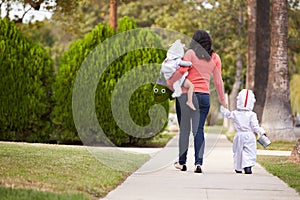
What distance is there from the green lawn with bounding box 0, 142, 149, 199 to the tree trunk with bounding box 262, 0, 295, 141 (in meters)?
10.7

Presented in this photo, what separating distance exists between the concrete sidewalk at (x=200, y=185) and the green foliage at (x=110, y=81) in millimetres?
7769

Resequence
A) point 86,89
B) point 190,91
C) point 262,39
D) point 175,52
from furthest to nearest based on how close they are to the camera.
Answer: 1. point 262,39
2. point 86,89
3. point 175,52
4. point 190,91

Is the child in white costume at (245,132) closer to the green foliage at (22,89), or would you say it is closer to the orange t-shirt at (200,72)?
the orange t-shirt at (200,72)

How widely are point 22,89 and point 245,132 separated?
10.3 m

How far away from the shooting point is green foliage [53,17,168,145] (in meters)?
21.0

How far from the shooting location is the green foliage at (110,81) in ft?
68.9

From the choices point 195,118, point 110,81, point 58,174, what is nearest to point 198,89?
point 195,118

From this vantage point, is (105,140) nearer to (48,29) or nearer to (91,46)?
(91,46)

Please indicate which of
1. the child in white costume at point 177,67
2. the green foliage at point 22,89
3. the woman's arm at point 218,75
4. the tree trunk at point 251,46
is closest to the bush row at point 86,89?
the green foliage at point 22,89

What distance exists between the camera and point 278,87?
938 inches

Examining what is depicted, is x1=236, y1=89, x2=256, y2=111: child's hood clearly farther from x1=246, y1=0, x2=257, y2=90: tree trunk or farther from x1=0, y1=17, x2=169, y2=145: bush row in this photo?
x1=246, y1=0, x2=257, y2=90: tree trunk

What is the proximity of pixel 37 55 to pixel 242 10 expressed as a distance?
1681cm

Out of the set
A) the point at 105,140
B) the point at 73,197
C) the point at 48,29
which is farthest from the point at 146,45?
the point at 48,29

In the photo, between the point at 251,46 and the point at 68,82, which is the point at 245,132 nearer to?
the point at 68,82
